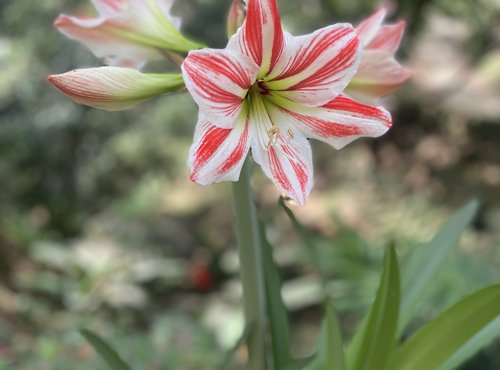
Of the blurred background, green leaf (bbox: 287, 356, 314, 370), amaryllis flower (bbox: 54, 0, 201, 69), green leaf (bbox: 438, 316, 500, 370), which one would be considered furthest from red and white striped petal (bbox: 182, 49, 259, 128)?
the blurred background

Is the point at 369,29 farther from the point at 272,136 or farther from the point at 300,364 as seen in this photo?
the point at 300,364

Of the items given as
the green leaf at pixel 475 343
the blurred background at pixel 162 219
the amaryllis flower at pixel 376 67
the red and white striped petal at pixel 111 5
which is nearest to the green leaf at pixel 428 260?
the green leaf at pixel 475 343

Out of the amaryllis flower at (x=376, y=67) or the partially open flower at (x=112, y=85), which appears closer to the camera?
the partially open flower at (x=112, y=85)

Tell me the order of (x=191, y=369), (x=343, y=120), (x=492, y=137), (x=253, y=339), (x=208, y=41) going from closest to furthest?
1. (x=343, y=120)
2. (x=253, y=339)
3. (x=191, y=369)
4. (x=208, y=41)
5. (x=492, y=137)

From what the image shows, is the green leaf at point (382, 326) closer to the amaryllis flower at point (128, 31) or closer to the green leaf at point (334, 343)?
the green leaf at point (334, 343)

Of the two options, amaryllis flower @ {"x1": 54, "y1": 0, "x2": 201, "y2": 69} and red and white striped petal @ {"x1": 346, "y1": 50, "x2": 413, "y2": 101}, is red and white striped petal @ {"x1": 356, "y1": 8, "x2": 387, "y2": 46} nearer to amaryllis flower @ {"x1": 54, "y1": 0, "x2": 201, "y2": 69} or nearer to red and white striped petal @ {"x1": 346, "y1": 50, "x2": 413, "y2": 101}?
red and white striped petal @ {"x1": 346, "y1": 50, "x2": 413, "y2": 101}

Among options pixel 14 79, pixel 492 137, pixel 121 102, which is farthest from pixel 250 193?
pixel 492 137

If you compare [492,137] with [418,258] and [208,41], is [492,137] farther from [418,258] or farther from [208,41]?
[418,258]
